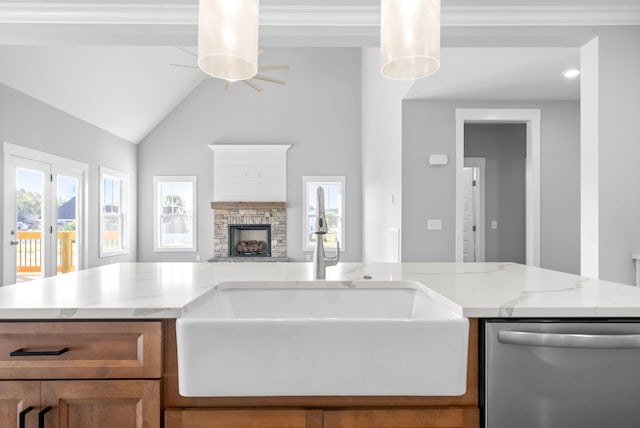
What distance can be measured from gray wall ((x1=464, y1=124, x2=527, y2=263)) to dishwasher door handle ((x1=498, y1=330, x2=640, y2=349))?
5561 mm

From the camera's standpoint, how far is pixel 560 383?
3.40 ft

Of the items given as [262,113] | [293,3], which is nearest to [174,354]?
[293,3]

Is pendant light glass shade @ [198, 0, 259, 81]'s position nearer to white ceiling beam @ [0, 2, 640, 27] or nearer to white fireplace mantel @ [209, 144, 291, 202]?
white ceiling beam @ [0, 2, 640, 27]

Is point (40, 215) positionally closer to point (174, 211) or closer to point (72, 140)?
point (72, 140)

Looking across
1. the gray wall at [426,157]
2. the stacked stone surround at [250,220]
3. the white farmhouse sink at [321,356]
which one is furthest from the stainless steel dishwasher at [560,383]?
the stacked stone surround at [250,220]

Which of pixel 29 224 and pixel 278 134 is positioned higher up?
pixel 278 134

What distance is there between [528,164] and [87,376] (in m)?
4.98

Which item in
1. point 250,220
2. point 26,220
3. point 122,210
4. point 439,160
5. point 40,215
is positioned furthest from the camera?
point 250,220

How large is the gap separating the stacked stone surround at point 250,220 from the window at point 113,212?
1595mm

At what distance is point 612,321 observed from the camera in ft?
3.56

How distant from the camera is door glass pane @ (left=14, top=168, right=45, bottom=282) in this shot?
487cm

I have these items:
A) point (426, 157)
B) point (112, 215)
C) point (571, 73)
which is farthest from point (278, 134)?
point (571, 73)

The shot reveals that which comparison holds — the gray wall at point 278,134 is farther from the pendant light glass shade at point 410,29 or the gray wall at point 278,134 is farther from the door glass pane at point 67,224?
the pendant light glass shade at point 410,29

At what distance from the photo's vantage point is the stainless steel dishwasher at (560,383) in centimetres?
103
